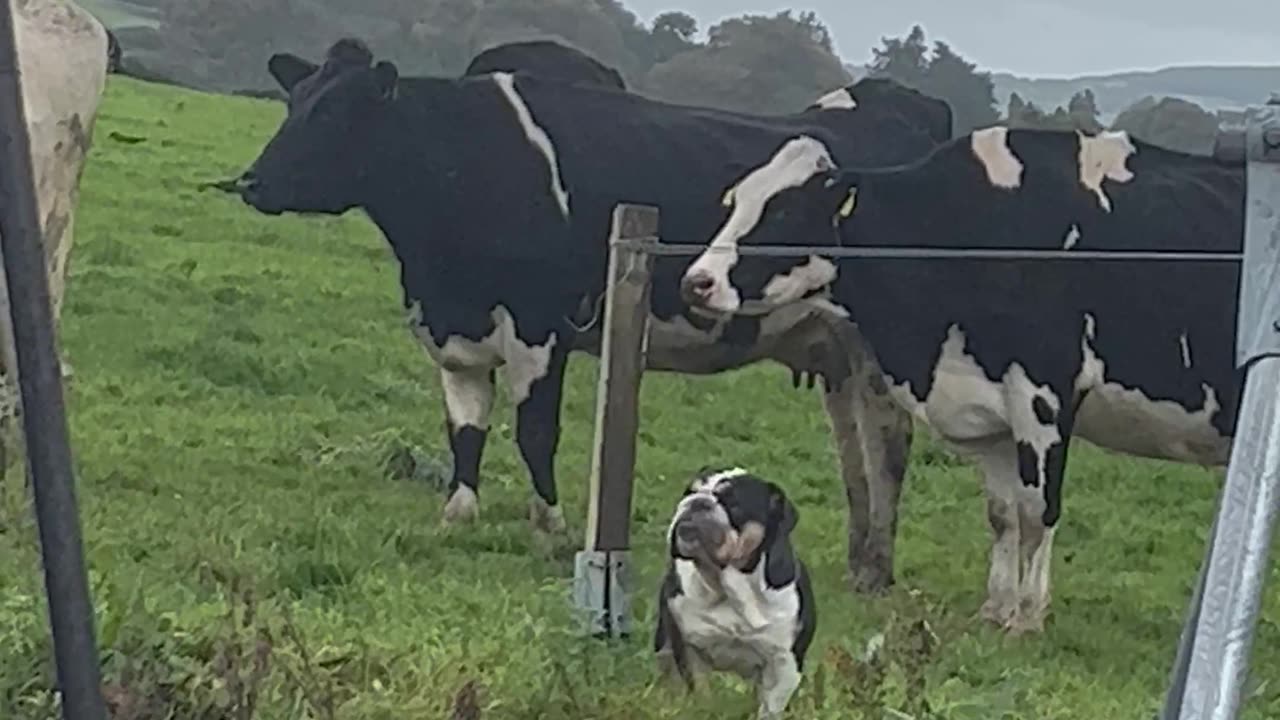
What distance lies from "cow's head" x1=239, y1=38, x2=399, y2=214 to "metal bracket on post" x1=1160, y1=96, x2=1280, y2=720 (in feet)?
25.1

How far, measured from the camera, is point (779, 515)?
6039 mm

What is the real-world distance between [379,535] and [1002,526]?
2.31m

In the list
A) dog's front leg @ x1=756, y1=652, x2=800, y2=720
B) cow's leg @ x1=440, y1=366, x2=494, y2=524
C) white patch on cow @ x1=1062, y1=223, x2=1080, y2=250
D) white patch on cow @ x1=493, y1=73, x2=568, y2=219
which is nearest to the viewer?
dog's front leg @ x1=756, y1=652, x2=800, y2=720

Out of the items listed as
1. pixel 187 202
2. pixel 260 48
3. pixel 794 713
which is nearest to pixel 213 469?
pixel 794 713

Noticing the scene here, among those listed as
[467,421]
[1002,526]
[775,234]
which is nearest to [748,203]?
[775,234]

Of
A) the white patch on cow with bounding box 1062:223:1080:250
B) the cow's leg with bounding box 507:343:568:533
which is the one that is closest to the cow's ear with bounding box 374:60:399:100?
the cow's leg with bounding box 507:343:568:533

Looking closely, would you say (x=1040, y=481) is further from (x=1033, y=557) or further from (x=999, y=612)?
(x=999, y=612)

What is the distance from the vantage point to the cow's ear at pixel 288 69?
36.4 ft

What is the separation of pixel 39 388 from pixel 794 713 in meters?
2.04

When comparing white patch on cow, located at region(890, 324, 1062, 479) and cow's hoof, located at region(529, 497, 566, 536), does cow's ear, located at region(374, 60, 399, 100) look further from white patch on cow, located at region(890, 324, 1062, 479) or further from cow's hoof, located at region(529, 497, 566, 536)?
white patch on cow, located at region(890, 324, 1062, 479)

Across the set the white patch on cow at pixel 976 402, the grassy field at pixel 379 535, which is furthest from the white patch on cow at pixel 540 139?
the white patch on cow at pixel 976 402

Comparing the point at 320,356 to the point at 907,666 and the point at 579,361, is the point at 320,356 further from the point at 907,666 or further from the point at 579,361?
the point at 907,666

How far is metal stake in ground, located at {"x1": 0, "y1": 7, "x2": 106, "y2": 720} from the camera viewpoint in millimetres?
3740

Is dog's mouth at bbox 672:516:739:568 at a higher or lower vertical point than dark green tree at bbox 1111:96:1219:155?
lower
